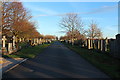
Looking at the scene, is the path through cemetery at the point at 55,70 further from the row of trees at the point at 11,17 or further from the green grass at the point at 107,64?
the row of trees at the point at 11,17

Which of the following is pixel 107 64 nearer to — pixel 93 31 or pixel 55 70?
pixel 55 70

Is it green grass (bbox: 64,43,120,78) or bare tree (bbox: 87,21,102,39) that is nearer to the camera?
green grass (bbox: 64,43,120,78)

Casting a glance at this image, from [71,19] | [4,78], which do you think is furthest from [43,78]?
[71,19]

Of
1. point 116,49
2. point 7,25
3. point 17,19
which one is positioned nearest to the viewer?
point 116,49

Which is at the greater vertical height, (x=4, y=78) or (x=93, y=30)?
(x=93, y=30)

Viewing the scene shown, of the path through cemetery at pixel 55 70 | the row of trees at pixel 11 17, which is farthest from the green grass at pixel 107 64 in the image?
the row of trees at pixel 11 17

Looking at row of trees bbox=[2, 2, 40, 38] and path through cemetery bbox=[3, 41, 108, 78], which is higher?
row of trees bbox=[2, 2, 40, 38]

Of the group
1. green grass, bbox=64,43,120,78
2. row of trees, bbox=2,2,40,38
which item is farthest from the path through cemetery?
row of trees, bbox=2,2,40,38

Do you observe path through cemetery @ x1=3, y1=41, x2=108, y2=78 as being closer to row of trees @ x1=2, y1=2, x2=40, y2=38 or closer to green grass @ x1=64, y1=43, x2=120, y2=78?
green grass @ x1=64, y1=43, x2=120, y2=78

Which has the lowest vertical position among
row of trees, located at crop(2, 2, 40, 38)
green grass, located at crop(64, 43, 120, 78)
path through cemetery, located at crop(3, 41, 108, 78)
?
path through cemetery, located at crop(3, 41, 108, 78)

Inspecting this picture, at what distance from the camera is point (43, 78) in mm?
6555

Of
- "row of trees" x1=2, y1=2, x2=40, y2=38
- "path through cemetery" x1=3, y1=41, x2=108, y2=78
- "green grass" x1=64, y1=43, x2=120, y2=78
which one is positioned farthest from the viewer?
"row of trees" x1=2, y1=2, x2=40, y2=38

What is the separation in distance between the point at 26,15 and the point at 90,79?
3777 cm

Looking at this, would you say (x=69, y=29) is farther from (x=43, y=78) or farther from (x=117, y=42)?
(x=43, y=78)
